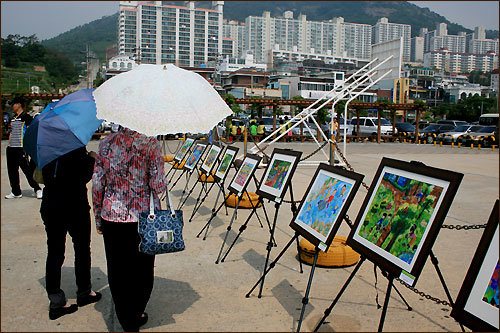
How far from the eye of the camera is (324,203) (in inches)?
147

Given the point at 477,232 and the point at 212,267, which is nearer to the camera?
the point at 212,267

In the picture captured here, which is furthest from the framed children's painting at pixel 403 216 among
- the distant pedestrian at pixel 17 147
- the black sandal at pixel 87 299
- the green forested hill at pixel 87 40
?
the green forested hill at pixel 87 40

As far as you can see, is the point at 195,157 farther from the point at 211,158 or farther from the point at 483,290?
the point at 483,290

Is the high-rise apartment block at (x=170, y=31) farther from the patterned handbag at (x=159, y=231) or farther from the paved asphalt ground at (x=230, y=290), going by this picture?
the patterned handbag at (x=159, y=231)

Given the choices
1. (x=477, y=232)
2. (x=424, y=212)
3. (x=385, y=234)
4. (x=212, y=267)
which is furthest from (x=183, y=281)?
(x=477, y=232)

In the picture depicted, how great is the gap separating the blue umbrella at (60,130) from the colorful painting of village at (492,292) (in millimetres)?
3121

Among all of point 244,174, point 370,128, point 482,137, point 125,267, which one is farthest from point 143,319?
point 370,128

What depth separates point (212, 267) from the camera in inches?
198

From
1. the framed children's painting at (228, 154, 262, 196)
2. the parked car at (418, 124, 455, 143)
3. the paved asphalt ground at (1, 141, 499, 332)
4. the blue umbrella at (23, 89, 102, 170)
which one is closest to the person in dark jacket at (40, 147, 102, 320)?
the blue umbrella at (23, 89, 102, 170)

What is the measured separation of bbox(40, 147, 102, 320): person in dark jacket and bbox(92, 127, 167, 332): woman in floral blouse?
0.53 metres

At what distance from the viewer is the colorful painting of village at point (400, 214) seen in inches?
110

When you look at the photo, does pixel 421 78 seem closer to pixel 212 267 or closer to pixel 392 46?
pixel 392 46

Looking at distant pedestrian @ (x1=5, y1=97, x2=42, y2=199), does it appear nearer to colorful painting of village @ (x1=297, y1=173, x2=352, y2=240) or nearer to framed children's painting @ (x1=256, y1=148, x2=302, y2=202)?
framed children's painting @ (x1=256, y1=148, x2=302, y2=202)

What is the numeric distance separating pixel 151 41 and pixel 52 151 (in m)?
148
